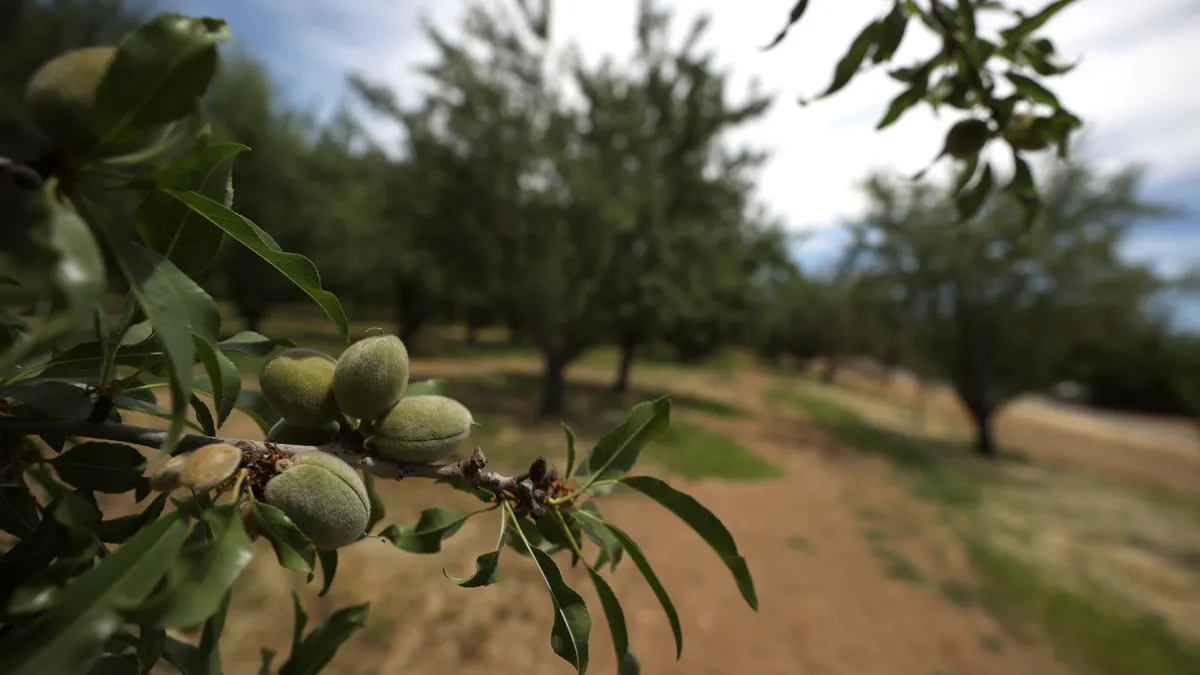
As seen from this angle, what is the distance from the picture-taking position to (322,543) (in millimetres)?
837

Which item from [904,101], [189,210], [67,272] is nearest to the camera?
[67,272]

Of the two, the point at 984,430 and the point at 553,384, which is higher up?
the point at 984,430

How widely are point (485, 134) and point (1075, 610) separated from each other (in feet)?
31.4

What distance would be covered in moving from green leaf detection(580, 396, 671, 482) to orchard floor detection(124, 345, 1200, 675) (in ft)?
4.87

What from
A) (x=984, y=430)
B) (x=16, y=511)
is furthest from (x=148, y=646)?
(x=984, y=430)

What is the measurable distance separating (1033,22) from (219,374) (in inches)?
63.1

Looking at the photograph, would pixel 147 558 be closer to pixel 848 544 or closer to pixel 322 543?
pixel 322 543

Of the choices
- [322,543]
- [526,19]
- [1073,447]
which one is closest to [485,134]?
[526,19]

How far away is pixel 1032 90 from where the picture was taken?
Answer: 4.20ft

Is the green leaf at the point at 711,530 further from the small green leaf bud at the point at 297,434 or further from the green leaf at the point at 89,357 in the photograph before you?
the green leaf at the point at 89,357

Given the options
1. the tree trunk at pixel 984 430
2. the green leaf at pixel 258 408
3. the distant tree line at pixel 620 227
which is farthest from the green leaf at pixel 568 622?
the tree trunk at pixel 984 430

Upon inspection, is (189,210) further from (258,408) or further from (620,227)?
(620,227)

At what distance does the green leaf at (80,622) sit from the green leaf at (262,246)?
307mm

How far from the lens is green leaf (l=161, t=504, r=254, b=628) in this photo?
525 millimetres
